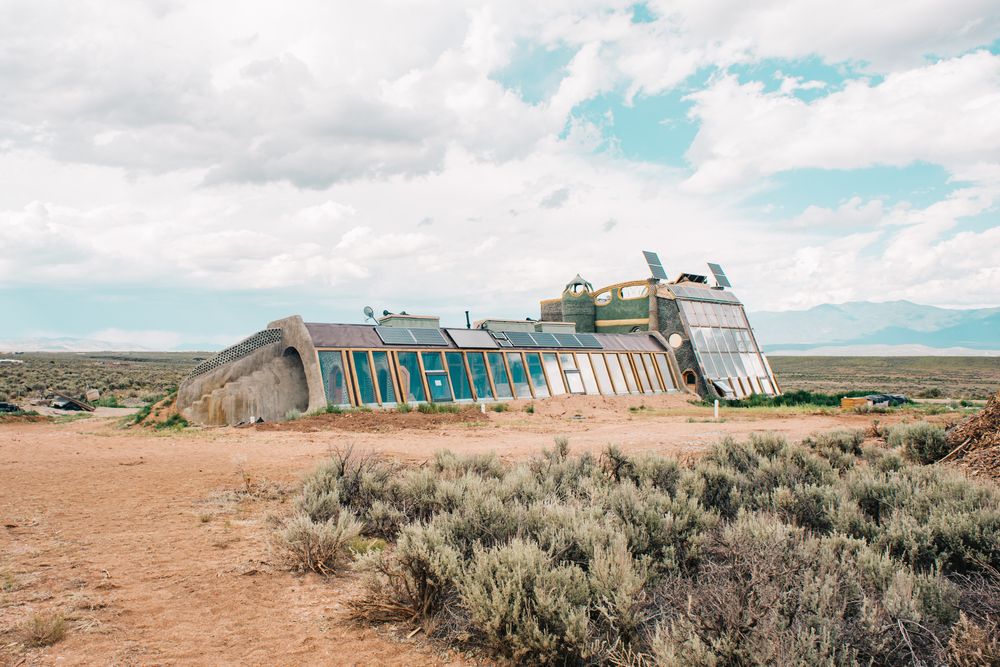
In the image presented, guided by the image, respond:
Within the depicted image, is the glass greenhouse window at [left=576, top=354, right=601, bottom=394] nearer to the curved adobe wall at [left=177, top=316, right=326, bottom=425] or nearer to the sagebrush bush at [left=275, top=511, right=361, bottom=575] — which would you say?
the curved adobe wall at [left=177, top=316, right=326, bottom=425]

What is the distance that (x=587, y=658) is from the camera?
434cm

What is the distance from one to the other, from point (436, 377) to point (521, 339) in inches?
218

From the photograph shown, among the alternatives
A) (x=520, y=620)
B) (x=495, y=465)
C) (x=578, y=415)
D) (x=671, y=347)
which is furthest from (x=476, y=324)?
(x=520, y=620)

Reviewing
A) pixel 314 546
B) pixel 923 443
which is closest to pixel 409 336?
pixel 923 443

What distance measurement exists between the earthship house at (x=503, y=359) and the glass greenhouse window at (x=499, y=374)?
52 millimetres

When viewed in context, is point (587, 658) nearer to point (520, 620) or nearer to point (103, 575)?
point (520, 620)

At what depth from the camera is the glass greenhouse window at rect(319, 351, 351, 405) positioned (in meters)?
21.7

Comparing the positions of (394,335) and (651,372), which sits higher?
(394,335)

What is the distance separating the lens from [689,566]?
233 inches

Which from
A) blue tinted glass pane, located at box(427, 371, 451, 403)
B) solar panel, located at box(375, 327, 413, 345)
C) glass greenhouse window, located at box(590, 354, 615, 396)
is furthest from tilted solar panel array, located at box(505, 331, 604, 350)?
solar panel, located at box(375, 327, 413, 345)

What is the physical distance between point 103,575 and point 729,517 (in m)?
6.99

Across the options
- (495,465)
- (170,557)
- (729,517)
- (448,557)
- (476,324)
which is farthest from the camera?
(476,324)

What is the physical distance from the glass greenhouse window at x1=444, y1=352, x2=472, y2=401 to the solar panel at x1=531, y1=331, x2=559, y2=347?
468 centimetres

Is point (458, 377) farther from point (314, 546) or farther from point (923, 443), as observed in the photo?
point (314, 546)
